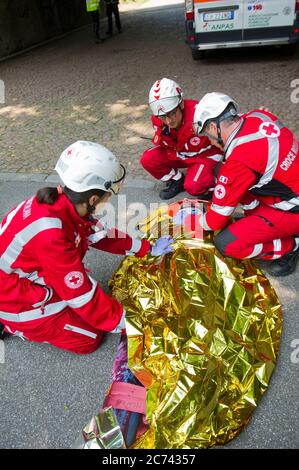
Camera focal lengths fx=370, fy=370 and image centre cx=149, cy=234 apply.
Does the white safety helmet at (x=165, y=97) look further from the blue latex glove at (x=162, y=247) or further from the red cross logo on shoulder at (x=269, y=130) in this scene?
the blue latex glove at (x=162, y=247)

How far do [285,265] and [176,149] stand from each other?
5.16ft

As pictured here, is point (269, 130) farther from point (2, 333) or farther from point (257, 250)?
point (2, 333)

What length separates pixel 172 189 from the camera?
3.94m

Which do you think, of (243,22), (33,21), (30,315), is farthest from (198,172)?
(33,21)

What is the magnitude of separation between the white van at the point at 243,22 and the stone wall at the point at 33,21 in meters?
6.61

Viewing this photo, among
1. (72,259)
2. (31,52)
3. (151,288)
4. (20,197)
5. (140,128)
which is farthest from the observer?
(31,52)

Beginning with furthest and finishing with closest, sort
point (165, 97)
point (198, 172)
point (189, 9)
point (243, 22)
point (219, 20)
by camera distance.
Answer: point (189, 9) < point (219, 20) < point (243, 22) < point (198, 172) < point (165, 97)

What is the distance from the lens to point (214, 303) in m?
2.21

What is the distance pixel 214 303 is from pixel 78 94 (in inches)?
250

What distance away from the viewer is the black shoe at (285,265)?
2.78 meters

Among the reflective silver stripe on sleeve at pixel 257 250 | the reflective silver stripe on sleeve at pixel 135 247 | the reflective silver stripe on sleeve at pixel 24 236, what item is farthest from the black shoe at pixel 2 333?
the reflective silver stripe on sleeve at pixel 257 250

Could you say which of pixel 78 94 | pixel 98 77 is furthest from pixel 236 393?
pixel 98 77

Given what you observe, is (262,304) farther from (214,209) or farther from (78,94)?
(78,94)
